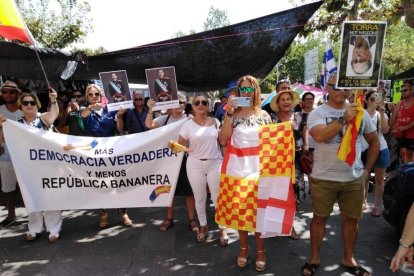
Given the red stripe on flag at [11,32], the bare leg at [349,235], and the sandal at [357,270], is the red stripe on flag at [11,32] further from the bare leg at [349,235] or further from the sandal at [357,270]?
the sandal at [357,270]

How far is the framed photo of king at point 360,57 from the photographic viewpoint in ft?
9.29

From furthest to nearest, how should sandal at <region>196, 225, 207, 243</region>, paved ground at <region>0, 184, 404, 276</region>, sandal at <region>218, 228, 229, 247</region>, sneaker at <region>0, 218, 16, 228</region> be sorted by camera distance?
sneaker at <region>0, 218, 16, 228</region>
sandal at <region>196, 225, 207, 243</region>
sandal at <region>218, 228, 229, 247</region>
paved ground at <region>0, 184, 404, 276</region>

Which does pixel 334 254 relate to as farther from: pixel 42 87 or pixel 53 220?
pixel 42 87

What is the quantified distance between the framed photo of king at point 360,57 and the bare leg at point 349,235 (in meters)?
1.30

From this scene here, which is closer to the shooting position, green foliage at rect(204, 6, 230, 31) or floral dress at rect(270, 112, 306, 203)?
floral dress at rect(270, 112, 306, 203)

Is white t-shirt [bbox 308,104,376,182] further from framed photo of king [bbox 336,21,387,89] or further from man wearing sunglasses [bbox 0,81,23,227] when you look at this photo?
man wearing sunglasses [bbox 0,81,23,227]

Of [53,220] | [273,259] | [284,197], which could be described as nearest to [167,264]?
[273,259]

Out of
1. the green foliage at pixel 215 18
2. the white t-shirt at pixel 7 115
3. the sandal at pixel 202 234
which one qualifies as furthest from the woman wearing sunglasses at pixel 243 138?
the green foliage at pixel 215 18

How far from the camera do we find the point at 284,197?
3400 mm

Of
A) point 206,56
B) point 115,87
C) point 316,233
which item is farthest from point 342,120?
point 115,87

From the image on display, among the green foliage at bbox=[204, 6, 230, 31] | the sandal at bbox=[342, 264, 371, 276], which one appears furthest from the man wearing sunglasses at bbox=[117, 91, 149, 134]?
the green foliage at bbox=[204, 6, 230, 31]

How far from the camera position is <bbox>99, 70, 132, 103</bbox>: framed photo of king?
4551 millimetres

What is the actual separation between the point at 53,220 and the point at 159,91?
2.12 meters

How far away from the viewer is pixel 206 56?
471 cm
